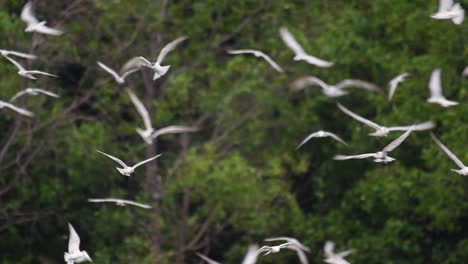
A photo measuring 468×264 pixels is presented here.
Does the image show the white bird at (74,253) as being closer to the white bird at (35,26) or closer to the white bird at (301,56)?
the white bird at (35,26)

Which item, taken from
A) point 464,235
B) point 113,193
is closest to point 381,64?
point 464,235

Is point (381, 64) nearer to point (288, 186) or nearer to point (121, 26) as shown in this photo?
point (288, 186)

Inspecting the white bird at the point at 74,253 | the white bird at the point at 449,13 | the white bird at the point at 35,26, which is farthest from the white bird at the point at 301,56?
the white bird at the point at 74,253

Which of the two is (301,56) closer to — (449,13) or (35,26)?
(449,13)

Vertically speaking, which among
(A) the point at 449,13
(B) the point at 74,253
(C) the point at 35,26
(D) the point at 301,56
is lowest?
(B) the point at 74,253

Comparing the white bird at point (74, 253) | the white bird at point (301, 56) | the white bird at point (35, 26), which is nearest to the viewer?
the white bird at point (74, 253)

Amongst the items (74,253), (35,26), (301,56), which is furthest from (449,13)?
(74,253)

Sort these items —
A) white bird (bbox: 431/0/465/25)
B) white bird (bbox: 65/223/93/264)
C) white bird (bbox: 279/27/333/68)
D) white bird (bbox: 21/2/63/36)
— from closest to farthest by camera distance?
white bird (bbox: 65/223/93/264) < white bird (bbox: 431/0/465/25) < white bird (bbox: 279/27/333/68) < white bird (bbox: 21/2/63/36)

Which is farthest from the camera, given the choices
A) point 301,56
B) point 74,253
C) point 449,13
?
point 301,56

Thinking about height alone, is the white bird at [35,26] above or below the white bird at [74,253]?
above

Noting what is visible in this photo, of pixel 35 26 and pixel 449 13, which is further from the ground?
pixel 449 13

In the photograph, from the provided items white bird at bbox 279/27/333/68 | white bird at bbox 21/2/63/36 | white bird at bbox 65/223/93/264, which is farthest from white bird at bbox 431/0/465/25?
white bird at bbox 65/223/93/264

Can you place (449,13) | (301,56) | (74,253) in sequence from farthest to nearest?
(301,56), (449,13), (74,253)

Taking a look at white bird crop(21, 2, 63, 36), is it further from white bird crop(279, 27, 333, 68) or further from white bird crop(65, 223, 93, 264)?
white bird crop(279, 27, 333, 68)
